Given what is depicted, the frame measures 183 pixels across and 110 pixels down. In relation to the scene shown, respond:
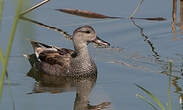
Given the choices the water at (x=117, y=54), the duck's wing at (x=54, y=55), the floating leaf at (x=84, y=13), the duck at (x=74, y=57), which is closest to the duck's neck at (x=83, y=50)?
the duck at (x=74, y=57)

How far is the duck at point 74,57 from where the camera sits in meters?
10.0

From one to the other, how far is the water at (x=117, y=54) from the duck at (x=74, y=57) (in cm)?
34

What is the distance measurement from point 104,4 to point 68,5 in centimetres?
101

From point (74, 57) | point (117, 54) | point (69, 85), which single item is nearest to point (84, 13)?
point (117, 54)

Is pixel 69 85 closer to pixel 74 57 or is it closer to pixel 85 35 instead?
pixel 74 57

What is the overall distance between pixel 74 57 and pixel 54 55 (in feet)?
1.61

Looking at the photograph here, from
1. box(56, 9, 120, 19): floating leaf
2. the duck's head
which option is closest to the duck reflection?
the duck's head

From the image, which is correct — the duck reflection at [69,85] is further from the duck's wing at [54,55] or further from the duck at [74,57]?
the duck's wing at [54,55]

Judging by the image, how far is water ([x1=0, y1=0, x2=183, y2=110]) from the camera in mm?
8219

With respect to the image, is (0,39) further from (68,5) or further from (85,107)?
(85,107)

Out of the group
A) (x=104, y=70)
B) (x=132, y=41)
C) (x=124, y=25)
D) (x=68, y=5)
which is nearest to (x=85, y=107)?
(x=104, y=70)

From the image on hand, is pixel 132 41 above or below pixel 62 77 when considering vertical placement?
above

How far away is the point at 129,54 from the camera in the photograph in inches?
416

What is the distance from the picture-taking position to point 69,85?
949cm
